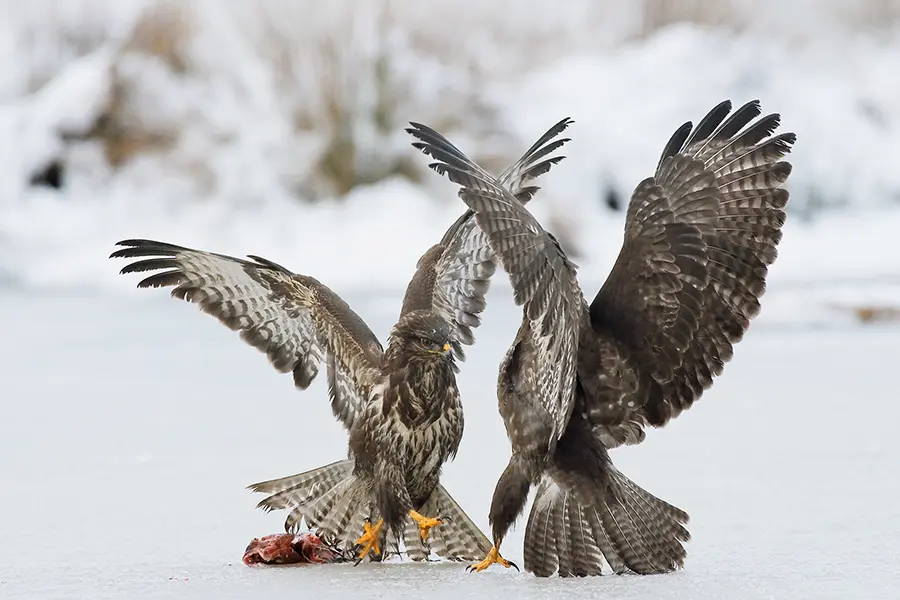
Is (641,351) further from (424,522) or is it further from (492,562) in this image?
(424,522)

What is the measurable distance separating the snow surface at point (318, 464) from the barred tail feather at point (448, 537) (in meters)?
0.11

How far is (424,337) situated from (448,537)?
705 millimetres

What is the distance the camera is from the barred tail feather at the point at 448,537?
4.24 metres

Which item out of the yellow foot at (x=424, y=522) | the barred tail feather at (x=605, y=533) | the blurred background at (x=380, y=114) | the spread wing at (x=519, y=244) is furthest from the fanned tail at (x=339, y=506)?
the blurred background at (x=380, y=114)

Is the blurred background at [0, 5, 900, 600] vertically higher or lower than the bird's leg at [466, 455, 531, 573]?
higher

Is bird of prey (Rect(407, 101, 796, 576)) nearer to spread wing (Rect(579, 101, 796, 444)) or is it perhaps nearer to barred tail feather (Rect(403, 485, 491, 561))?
spread wing (Rect(579, 101, 796, 444))

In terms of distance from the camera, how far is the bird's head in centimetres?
408

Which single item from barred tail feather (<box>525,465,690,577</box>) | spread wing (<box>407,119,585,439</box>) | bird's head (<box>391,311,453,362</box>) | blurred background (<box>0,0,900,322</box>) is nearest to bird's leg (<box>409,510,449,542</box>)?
barred tail feather (<box>525,465,690,577</box>)

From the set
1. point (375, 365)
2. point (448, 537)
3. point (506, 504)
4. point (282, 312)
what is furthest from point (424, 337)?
point (282, 312)

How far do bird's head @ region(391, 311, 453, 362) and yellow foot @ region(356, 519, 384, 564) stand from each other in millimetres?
589

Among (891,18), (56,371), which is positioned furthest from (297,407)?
(891,18)

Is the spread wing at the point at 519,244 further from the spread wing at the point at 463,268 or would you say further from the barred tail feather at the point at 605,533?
the spread wing at the point at 463,268

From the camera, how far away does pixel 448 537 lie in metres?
4.28

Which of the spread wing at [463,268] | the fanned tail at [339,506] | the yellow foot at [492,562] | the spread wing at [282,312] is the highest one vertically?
the spread wing at [463,268]
